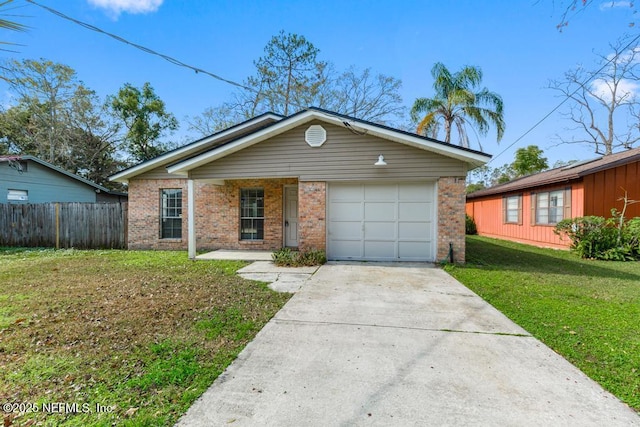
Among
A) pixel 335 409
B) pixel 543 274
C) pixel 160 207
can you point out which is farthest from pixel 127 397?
pixel 160 207

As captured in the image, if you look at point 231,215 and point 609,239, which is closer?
point 609,239

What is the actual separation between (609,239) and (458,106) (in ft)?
32.9

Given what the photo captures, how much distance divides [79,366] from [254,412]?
192 centimetres

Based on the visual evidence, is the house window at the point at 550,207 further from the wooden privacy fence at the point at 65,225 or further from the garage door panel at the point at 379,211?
the wooden privacy fence at the point at 65,225

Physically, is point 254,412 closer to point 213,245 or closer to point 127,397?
point 127,397

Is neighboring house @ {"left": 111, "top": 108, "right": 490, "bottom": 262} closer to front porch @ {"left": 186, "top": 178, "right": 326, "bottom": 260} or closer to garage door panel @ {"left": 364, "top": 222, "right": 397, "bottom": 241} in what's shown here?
garage door panel @ {"left": 364, "top": 222, "right": 397, "bottom": 241}

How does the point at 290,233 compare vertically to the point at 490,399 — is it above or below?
above

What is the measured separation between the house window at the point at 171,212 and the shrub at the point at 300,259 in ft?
16.8

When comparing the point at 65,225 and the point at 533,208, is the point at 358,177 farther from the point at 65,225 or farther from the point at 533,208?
the point at 65,225

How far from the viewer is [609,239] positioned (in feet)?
30.5

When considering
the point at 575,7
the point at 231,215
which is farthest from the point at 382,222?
the point at 575,7

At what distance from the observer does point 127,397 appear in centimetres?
234

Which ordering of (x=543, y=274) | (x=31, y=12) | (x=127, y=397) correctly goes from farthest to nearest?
(x=543, y=274) < (x=127, y=397) < (x=31, y=12)

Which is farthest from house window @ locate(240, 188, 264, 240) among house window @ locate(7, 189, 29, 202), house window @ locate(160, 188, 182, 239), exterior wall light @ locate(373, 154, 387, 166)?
house window @ locate(7, 189, 29, 202)
